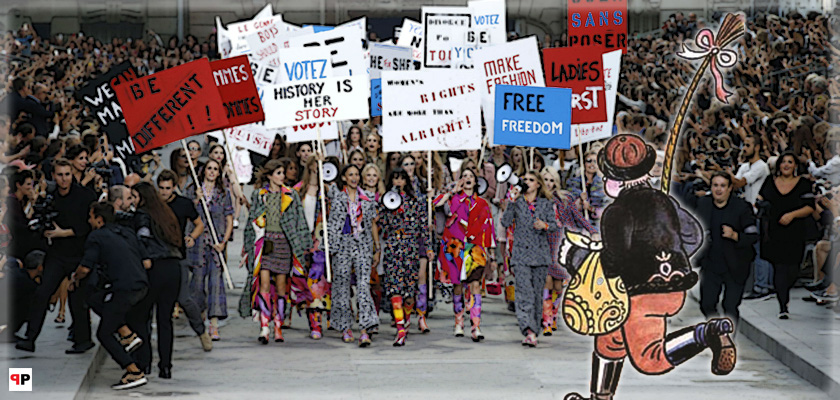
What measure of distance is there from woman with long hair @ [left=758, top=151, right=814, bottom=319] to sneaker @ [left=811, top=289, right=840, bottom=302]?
60 centimetres

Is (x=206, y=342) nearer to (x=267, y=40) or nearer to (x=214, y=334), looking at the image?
(x=214, y=334)

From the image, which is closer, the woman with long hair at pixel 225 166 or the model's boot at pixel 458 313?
the model's boot at pixel 458 313

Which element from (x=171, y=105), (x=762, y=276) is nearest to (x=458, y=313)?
(x=171, y=105)

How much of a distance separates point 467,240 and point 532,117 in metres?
1.47

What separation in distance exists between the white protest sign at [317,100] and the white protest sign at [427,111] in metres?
0.46

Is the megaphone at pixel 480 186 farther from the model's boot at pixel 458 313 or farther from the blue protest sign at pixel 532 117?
the model's boot at pixel 458 313

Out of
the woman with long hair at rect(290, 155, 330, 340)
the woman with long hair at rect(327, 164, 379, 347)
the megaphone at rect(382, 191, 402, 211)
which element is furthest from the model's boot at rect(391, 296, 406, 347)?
the megaphone at rect(382, 191, 402, 211)

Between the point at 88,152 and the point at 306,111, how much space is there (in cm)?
219

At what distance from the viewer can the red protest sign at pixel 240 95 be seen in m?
14.1

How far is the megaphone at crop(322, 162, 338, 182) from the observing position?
44.0 feet

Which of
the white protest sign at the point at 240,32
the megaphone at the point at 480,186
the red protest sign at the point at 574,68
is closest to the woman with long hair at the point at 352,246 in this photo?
the megaphone at the point at 480,186

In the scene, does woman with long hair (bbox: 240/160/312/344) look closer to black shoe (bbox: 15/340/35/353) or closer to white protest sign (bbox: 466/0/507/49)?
black shoe (bbox: 15/340/35/353)

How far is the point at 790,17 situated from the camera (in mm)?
17094

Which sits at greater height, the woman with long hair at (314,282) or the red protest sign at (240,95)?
the red protest sign at (240,95)
